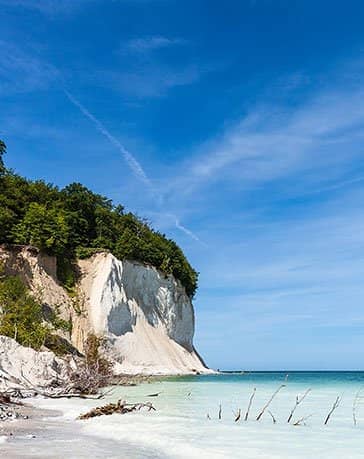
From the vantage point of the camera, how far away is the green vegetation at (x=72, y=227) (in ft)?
145

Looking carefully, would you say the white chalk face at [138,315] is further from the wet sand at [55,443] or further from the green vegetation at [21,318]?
the wet sand at [55,443]

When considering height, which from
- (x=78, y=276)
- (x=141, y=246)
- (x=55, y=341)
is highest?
(x=141, y=246)

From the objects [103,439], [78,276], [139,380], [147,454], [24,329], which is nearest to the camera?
[147,454]

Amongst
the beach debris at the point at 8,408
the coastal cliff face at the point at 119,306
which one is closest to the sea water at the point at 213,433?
the beach debris at the point at 8,408

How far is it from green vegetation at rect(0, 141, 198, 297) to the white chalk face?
5.12 ft

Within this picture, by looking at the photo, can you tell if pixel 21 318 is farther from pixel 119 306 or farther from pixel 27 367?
pixel 119 306

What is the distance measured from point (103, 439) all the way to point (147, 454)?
6.41 feet

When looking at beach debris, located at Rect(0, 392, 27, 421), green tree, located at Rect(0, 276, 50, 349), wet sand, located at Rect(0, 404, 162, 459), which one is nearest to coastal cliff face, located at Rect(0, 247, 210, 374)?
green tree, located at Rect(0, 276, 50, 349)

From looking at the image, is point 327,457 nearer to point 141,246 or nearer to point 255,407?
point 255,407

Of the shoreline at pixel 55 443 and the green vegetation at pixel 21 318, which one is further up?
the green vegetation at pixel 21 318

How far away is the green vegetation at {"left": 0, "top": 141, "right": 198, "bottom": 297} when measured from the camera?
145 feet

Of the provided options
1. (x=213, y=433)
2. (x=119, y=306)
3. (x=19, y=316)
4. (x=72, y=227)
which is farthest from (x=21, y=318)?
(x=213, y=433)

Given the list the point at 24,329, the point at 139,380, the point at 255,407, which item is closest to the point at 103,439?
the point at 255,407

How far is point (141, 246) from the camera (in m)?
54.8
